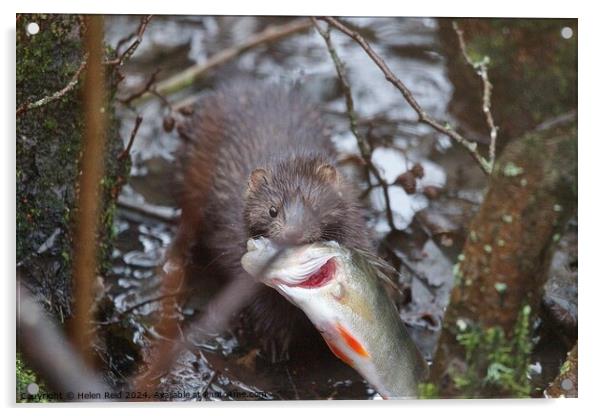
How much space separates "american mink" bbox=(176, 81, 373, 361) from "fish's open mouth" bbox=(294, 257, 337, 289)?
0.13 metres

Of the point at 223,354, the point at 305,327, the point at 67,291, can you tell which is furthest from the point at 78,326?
the point at 305,327

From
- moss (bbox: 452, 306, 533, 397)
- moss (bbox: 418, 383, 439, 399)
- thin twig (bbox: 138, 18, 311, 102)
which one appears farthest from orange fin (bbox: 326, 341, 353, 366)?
thin twig (bbox: 138, 18, 311, 102)

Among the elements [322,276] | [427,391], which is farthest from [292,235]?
[427,391]

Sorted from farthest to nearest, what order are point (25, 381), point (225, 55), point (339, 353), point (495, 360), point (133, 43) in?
point (225, 55) < point (133, 43) < point (495, 360) < point (25, 381) < point (339, 353)

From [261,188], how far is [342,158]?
28.6 inches

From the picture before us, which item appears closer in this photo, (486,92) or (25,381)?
(25,381)

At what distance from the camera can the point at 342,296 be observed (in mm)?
3104

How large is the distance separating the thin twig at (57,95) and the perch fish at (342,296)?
0.96m

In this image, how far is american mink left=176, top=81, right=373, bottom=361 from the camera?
11.2ft

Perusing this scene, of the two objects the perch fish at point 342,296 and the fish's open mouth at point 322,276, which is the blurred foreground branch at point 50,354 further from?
the fish's open mouth at point 322,276

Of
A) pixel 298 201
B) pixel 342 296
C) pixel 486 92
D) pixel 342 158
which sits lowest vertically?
pixel 342 296

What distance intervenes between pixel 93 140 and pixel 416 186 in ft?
A: 4.34
